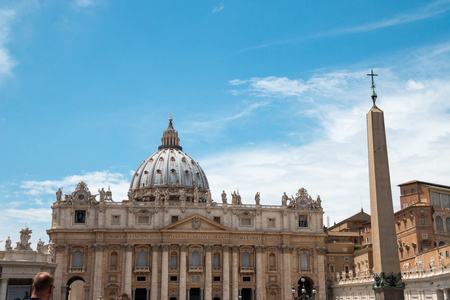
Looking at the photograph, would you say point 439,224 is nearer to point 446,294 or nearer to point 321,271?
point 321,271

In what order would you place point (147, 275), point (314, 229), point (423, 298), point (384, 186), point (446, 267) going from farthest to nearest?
1. point (314, 229)
2. point (147, 275)
3. point (423, 298)
4. point (446, 267)
5. point (384, 186)

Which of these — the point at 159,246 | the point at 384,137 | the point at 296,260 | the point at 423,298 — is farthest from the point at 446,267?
the point at 159,246

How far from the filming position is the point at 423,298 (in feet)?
158

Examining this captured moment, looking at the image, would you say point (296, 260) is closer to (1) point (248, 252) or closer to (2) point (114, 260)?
(1) point (248, 252)

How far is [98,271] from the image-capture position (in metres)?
73.1

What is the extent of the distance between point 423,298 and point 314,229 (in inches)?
1239

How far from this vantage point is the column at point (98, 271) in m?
72.1

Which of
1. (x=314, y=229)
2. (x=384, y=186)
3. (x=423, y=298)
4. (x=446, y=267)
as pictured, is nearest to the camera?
(x=384, y=186)

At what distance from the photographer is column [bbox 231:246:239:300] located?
244 feet

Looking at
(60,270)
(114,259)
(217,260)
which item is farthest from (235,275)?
(60,270)

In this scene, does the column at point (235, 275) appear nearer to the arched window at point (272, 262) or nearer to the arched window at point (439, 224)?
the arched window at point (272, 262)

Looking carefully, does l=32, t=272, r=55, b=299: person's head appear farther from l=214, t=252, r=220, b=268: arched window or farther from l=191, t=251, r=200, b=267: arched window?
l=214, t=252, r=220, b=268: arched window

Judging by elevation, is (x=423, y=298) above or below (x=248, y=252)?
below

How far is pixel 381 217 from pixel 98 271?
55220mm
